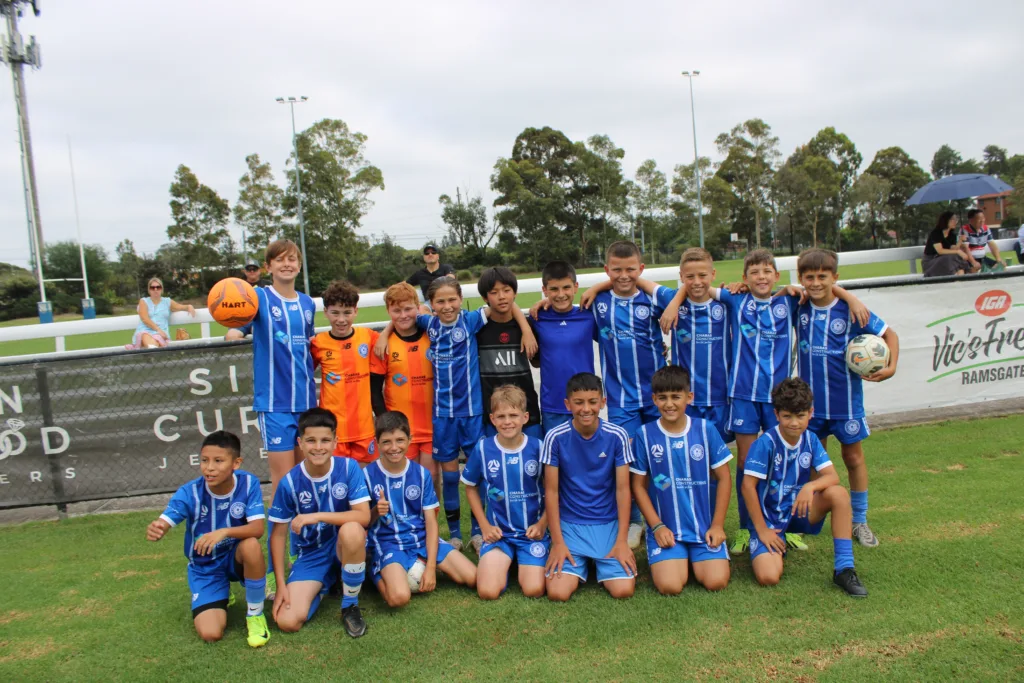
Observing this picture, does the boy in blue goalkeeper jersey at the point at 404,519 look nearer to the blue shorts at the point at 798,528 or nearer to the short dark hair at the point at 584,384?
the short dark hair at the point at 584,384

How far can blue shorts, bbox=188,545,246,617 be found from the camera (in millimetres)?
3199

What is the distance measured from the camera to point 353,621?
3.10 meters

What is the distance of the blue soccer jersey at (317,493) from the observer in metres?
3.35

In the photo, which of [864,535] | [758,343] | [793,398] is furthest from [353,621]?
[864,535]

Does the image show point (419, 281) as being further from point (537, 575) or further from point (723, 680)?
point (723, 680)

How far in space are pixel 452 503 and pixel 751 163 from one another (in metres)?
57.5

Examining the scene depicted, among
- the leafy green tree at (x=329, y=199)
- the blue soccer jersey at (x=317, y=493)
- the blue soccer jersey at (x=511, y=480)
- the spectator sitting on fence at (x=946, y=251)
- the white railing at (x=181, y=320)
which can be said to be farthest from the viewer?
the leafy green tree at (x=329, y=199)

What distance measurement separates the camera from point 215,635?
3.07 m

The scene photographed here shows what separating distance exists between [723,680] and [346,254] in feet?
121

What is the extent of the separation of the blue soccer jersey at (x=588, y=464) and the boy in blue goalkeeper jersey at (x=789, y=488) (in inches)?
26.9

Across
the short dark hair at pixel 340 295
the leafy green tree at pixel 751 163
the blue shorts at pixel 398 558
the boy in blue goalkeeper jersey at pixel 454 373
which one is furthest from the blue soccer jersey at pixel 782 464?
the leafy green tree at pixel 751 163

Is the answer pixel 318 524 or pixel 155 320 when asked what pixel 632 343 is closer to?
pixel 318 524

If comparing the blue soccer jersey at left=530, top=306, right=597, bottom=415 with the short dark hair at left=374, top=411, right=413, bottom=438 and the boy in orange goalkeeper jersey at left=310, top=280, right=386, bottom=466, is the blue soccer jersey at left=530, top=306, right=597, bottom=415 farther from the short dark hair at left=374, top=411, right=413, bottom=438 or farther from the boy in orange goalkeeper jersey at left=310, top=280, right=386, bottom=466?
the boy in orange goalkeeper jersey at left=310, top=280, right=386, bottom=466

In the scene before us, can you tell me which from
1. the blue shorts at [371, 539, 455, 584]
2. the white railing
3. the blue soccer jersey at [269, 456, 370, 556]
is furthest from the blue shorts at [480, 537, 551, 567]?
the white railing
